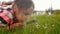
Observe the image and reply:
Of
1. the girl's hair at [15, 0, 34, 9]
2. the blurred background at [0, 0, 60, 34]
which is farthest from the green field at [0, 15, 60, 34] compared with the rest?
the girl's hair at [15, 0, 34, 9]

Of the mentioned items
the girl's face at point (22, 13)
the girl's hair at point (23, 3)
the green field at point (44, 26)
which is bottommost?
the green field at point (44, 26)

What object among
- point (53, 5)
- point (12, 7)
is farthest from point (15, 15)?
point (53, 5)

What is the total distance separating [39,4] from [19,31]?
1.17 ft

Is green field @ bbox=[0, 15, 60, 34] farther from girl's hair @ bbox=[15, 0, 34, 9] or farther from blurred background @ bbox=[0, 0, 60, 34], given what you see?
girl's hair @ bbox=[15, 0, 34, 9]

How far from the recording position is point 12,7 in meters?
2.19

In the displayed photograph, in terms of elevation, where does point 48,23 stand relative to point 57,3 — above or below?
below

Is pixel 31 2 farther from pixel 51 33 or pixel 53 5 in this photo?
pixel 51 33

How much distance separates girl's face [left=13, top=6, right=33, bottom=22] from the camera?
2.16 meters

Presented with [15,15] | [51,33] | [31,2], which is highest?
[31,2]

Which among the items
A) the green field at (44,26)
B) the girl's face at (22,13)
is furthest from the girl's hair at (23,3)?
the green field at (44,26)

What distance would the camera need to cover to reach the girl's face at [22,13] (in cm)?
216

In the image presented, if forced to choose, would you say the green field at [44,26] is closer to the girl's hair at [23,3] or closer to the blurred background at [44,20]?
the blurred background at [44,20]

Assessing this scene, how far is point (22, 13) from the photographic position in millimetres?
2186

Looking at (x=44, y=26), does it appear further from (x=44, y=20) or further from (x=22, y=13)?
(x=22, y=13)
